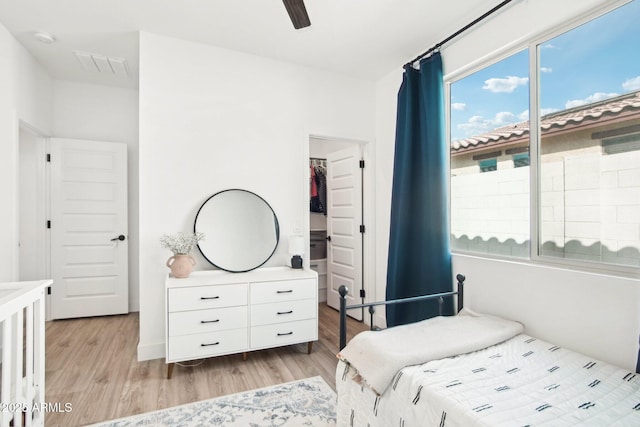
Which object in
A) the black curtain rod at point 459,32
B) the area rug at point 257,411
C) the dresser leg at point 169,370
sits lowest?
the area rug at point 257,411

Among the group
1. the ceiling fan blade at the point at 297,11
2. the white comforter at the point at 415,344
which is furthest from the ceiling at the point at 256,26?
the white comforter at the point at 415,344

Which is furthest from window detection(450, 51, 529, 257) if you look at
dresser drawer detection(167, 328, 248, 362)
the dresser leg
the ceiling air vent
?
the ceiling air vent

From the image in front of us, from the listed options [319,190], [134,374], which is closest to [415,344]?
[134,374]

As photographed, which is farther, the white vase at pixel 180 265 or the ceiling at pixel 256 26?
the white vase at pixel 180 265

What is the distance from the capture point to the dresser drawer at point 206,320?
2367 mm

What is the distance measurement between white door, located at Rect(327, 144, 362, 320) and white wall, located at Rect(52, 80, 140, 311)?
2.49m

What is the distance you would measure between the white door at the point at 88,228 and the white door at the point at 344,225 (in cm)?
254

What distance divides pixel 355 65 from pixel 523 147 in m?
1.85

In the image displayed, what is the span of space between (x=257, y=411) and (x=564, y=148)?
2.46 m

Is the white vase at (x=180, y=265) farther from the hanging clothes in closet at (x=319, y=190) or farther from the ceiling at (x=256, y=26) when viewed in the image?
the hanging clothes in closet at (x=319, y=190)

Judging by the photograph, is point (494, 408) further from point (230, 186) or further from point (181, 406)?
point (230, 186)

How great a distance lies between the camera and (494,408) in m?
1.19

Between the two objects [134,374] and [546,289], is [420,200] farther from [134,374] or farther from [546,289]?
[134,374]

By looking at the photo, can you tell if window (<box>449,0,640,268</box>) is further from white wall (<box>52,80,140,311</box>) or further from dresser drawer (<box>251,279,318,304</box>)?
white wall (<box>52,80,140,311</box>)
